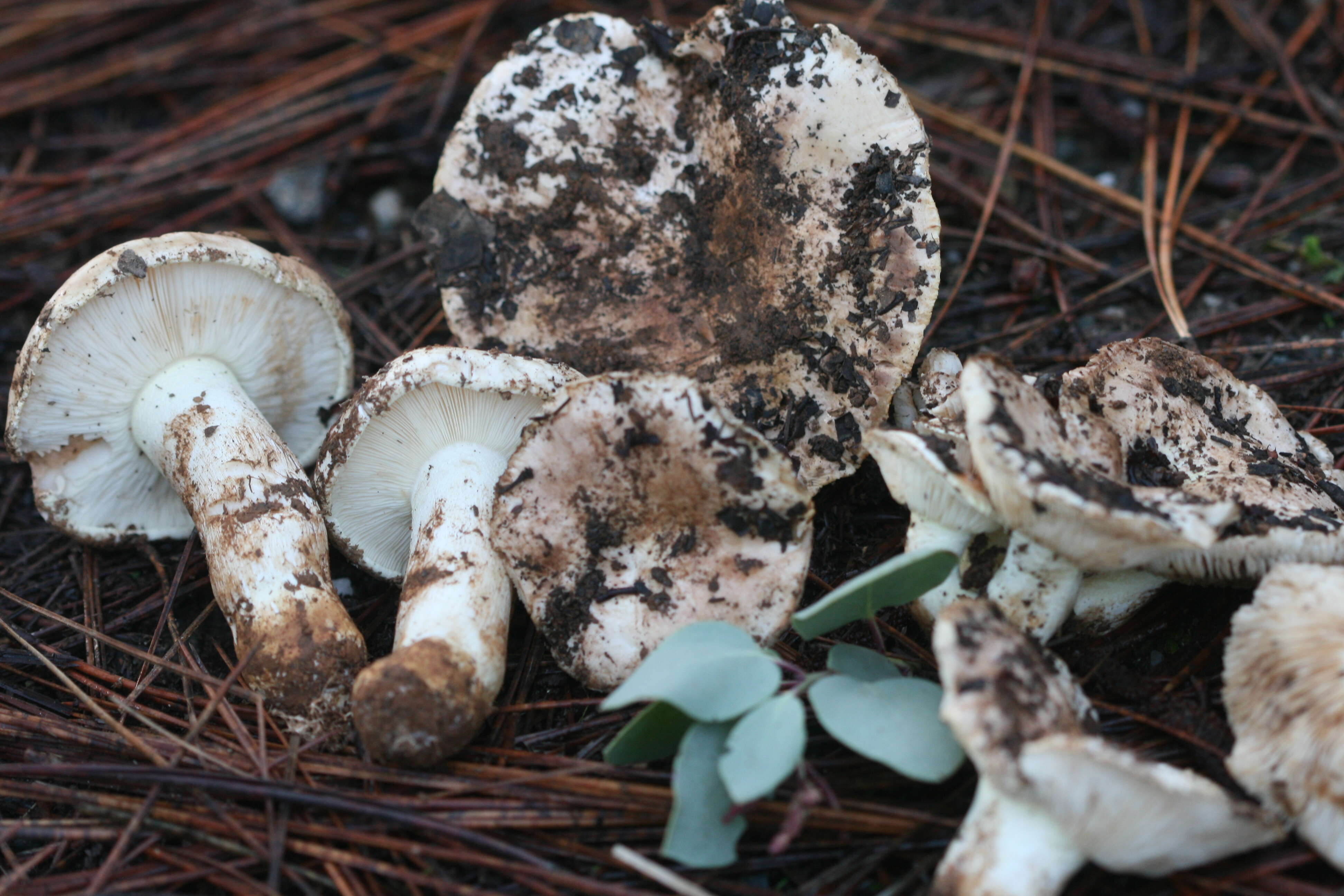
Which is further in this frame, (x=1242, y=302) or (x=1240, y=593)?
(x=1242, y=302)

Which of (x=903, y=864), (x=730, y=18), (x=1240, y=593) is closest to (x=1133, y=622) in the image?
(x=1240, y=593)

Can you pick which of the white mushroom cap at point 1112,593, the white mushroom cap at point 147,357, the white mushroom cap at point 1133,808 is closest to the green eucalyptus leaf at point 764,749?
the white mushroom cap at point 1133,808

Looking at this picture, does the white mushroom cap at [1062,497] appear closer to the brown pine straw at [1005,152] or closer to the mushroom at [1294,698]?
the mushroom at [1294,698]

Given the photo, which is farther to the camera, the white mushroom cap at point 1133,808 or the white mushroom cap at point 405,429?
the white mushroom cap at point 405,429

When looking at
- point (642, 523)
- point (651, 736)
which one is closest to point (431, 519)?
point (642, 523)

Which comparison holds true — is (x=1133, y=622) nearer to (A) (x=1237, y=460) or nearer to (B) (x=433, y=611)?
(A) (x=1237, y=460)

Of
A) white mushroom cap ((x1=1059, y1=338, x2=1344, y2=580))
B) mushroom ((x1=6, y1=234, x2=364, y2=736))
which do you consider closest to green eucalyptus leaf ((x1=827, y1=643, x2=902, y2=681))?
white mushroom cap ((x1=1059, y1=338, x2=1344, y2=580))
